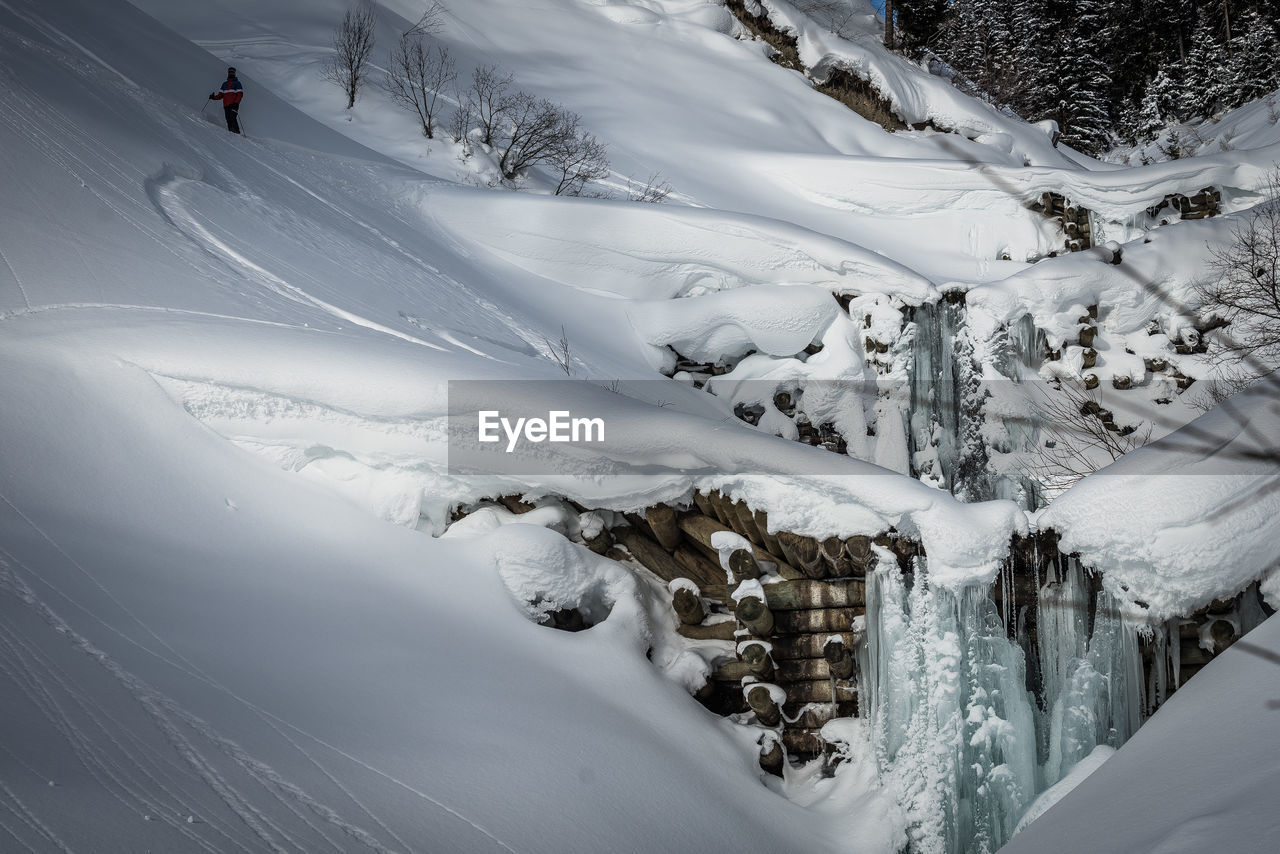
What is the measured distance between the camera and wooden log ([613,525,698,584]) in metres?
5.59

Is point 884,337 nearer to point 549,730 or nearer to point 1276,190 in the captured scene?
point 1276,190

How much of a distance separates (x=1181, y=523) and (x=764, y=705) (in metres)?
2.29

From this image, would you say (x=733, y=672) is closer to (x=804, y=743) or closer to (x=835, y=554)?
(x=804, y=743)

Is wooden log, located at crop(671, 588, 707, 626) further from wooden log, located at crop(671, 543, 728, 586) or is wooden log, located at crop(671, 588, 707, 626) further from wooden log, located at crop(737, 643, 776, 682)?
wooden log, located at crop(737, 643, 776, 682)

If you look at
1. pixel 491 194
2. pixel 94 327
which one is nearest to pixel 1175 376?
pixel 491 194

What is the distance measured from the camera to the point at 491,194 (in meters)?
10.8

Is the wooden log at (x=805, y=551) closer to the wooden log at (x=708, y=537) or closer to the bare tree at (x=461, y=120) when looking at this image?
the wooden log at (x=708, y=537)

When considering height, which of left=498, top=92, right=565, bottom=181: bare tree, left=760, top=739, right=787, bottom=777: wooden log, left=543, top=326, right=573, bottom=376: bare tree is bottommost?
left=760, top=739, right=787, bottom=777: wooden log

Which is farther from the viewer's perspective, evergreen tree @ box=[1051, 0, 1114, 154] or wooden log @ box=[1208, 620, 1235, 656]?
evergreen tree @ box=[1051, 0, 1114, 154]

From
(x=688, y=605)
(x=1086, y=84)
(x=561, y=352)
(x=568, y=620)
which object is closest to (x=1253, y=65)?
(x=1086, y=84)

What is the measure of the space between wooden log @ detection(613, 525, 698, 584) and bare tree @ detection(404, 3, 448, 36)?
43.8 feet

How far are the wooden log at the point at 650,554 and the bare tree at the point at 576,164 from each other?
8255 mm

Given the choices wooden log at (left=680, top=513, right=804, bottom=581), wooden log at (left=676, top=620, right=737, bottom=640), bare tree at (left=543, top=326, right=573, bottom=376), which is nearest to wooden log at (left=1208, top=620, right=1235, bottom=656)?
wooden log at (left=680, top=513, right=804, bottom=581)

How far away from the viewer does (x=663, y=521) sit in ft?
17.9
